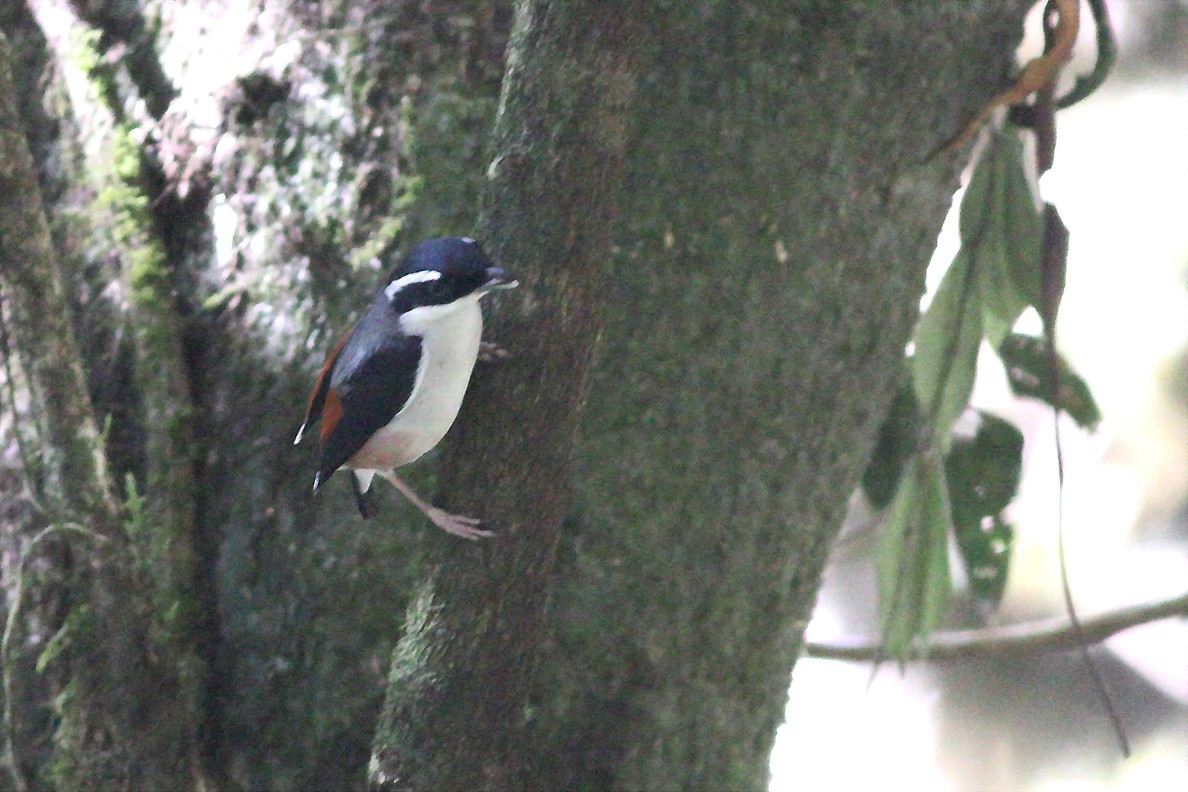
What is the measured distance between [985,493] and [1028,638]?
1.45ft

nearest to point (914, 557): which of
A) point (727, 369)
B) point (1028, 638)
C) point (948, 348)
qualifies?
point (948, 348)

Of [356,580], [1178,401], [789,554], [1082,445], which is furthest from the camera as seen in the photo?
[1082,445]

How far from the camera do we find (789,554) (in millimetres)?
2070

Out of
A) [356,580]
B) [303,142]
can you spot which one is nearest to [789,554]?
[356,580]

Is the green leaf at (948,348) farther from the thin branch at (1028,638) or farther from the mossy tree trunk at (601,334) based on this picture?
the thin branch at (1028,638)

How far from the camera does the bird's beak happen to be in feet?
4.70

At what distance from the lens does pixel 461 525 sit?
145 cm

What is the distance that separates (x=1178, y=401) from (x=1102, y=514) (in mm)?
775

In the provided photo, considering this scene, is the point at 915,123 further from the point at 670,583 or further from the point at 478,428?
the point at 478,428

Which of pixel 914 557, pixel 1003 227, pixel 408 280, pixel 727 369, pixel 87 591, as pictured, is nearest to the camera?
pixel 408 280

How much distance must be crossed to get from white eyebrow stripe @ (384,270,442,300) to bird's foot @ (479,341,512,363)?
4.3 inches

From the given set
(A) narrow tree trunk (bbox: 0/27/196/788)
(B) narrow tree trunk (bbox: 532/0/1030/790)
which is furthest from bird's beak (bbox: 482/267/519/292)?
(A) narrow tree trunk (bbox: 0/27/196/788)

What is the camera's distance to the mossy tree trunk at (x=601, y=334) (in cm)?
190

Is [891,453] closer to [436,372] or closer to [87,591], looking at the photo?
[436,372]
